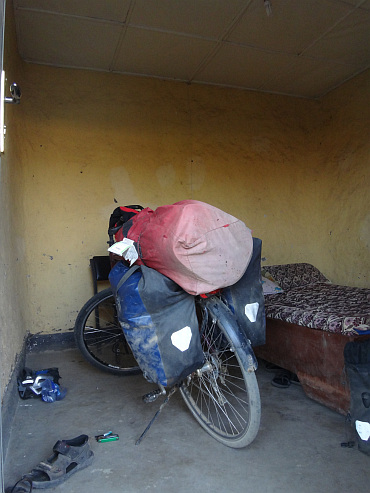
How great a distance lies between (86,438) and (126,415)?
409mm

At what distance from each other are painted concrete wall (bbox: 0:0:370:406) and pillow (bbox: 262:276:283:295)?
3.39 feet

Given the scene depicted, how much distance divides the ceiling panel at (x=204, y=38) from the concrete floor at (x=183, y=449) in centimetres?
277

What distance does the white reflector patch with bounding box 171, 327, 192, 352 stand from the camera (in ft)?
5.35

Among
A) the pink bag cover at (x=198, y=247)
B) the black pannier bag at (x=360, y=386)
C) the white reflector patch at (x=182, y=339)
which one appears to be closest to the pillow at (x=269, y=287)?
the black pannier bag at (x=360, y=386)

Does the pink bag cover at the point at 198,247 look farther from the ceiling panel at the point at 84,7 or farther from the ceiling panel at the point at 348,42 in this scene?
the ceiling panel at the point at 348,42

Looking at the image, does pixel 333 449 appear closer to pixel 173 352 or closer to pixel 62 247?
pixel 173 352

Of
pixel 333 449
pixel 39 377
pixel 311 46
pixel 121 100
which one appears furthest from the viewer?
pixel 121 100

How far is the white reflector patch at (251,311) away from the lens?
1855 mm

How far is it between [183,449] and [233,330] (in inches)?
25.5

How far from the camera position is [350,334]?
192 cm

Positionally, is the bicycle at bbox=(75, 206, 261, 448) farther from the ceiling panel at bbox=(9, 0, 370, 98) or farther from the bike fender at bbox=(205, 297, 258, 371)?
the ceiling panel at bbox=(9, 0, 370, 98)

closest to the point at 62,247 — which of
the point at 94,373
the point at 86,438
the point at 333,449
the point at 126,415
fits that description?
the point at 94,373

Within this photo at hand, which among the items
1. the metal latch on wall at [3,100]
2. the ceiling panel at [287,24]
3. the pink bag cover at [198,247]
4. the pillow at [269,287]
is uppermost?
the ceiling panel at [287,24]

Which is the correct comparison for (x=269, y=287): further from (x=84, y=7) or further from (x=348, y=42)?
(x=84, y=7)
